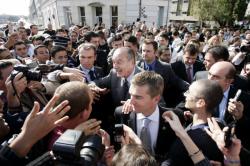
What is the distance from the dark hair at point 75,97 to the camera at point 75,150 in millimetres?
520

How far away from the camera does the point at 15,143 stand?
1.48 m

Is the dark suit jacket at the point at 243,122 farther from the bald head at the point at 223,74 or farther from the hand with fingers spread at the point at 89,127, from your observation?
the hand with fingers spread at the point at 89,127

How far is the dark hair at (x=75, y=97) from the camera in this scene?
1.76m

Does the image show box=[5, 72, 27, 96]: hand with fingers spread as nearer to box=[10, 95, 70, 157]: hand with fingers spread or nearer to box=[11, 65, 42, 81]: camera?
box=[11, 65, 42, 81]: camera

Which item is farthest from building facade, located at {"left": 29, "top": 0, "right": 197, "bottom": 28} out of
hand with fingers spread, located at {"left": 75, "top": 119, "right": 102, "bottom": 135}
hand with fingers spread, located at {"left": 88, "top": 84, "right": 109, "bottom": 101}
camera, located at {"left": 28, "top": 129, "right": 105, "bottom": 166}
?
camera, located at {"left": 28, "top": 129, "right": 105, "bottom": 166}

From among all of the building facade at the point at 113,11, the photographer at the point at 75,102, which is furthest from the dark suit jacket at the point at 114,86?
the building facade at the point at 113,11

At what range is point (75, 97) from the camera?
1779 millimetres

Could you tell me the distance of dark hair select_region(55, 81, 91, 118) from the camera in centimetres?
176

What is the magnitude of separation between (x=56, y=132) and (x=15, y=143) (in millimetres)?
422

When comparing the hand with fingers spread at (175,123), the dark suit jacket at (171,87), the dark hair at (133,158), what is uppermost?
the dark hair at (133,158)

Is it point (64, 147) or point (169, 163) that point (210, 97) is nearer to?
point (169, 163)

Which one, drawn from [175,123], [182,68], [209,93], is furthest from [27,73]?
[182,68]

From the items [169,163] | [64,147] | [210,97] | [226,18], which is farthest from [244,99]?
[226,18]

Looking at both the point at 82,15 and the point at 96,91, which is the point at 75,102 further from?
the point at 82,15
